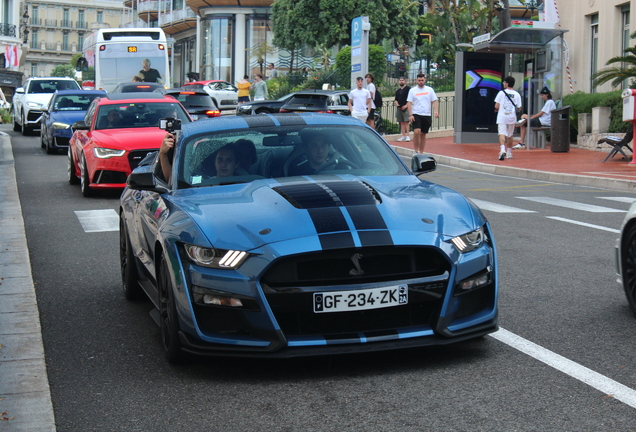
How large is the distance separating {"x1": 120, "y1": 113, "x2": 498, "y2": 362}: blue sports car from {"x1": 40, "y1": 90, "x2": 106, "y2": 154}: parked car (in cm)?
1803

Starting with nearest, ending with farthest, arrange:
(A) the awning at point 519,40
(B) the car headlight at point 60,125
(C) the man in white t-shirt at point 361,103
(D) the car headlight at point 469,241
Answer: (D) the car headlight at point 469,241 < (B) the car headlight at point 60,125 < (C) the man in white t-shirt at point 361,103 < (A) the awning at point 519,40

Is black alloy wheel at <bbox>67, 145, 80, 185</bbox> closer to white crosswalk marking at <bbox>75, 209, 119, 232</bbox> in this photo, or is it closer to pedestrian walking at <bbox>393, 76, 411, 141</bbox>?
white crosswalk marking at <bbox>75, 209, 119, 232</bbox>

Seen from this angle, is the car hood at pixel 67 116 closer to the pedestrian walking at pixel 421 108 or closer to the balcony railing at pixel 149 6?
the pedestrian walking at pixel 421 108

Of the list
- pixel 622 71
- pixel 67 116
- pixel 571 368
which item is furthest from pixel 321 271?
pixel 622 71

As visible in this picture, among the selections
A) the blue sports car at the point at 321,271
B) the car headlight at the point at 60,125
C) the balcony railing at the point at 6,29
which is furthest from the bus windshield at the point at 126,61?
the balcony railing at the point at 6,29

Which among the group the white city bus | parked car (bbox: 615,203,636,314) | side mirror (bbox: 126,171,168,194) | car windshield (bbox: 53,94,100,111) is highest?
the white city bus

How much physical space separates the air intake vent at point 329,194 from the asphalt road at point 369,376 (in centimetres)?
85

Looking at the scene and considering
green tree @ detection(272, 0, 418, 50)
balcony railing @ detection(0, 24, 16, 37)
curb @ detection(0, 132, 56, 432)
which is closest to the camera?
curb @ detection(0, 132, 56, 432)

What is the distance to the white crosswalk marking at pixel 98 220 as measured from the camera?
36.6ft

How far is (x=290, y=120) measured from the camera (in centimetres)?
660

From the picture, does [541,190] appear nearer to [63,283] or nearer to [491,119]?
[63,283]

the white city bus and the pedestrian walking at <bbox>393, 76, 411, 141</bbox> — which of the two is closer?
the pedestrian walking at <bbox>393, 76, 411, 141</bbox>

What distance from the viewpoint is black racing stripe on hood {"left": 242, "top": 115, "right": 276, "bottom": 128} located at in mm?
6504

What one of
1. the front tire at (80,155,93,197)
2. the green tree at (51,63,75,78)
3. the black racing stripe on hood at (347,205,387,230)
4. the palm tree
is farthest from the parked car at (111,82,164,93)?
the green tree at (51,63,75,78)
